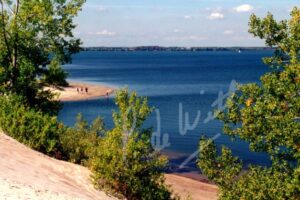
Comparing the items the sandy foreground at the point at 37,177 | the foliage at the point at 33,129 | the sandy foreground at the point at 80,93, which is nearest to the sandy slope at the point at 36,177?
the sandy foreground at the point at 37,177

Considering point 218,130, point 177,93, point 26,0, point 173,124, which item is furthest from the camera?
point 177,93

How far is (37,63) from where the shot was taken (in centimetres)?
3309

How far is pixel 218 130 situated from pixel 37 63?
30.1 metres

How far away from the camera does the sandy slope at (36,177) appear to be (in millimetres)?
16156

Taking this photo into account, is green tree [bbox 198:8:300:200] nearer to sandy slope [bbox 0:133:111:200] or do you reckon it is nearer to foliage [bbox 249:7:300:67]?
foliage [bbox 249:7:300:67]

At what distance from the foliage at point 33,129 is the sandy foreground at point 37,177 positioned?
1.22 m

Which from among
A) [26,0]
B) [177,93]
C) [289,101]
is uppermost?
[26,0]

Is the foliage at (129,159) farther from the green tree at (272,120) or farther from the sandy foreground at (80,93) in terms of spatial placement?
the sandy foreground at (80,93)

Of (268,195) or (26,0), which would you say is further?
(26,0)

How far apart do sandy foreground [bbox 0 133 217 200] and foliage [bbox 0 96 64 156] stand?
48.1 inches

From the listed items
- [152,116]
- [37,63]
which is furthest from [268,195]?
[152,116]

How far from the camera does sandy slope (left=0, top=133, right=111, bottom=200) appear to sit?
16.2 metres

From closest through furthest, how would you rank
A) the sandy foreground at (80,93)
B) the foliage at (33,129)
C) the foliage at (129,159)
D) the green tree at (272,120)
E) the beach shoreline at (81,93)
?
the green tree at (272,120) < the foliage at (129,159) < the foliage at (33,129) < the beach shoreline at (81,93) < the sandy foreground at (80,93)

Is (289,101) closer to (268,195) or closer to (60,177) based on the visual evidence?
(268,195)
